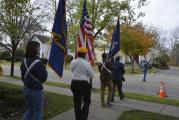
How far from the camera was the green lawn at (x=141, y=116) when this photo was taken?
9598 millimetres

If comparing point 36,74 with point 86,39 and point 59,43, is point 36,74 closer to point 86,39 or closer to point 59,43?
point 59,43

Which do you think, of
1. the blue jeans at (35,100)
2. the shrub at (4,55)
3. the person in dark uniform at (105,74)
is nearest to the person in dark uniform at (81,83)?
the blue jeans at (35,100)

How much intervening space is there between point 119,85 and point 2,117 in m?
5.54

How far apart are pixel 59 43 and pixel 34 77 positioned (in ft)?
5.98

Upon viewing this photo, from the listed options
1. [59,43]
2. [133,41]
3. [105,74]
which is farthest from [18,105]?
[133,41]

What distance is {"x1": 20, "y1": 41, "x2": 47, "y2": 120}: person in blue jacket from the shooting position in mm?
6548

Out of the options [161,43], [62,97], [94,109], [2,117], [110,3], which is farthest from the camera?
[161,43]

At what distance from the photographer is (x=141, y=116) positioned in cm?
984

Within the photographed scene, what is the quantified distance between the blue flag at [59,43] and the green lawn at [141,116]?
2559mm

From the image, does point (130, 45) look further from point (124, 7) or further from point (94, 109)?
point (94, 109)

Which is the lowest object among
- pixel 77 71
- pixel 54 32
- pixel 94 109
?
pixel 94 109

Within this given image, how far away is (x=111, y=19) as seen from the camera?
19953 millimetres

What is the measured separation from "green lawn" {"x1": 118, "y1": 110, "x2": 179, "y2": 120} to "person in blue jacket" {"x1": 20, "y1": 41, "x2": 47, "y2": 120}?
134 inches

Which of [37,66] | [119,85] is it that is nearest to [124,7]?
[119,85]
